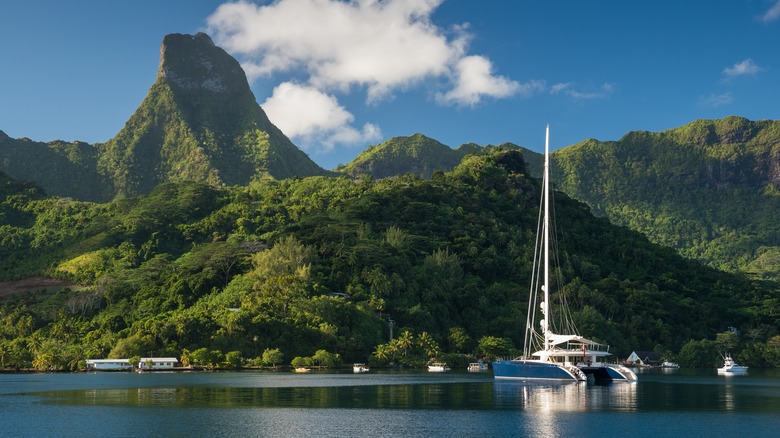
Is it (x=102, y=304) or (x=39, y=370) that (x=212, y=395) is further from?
(x=102, y=304)

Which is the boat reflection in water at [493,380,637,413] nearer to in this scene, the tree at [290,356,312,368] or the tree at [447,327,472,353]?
the tree at [290,356,312,368]

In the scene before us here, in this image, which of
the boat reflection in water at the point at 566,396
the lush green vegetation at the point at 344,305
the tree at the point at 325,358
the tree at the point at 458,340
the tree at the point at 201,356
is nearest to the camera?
the boat reflection in water at the point at 566,396

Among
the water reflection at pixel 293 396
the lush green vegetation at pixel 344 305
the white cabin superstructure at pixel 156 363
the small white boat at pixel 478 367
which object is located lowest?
the small white boat at pixel 478 367

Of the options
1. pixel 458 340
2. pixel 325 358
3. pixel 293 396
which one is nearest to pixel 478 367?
pixel 458 340

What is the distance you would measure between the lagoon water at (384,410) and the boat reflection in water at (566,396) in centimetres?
10

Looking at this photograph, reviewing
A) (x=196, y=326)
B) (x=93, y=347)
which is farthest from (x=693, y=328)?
(x=93, y=347)

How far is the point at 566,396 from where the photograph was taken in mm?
75875

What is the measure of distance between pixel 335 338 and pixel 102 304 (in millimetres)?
55745

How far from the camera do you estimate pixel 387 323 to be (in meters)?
148

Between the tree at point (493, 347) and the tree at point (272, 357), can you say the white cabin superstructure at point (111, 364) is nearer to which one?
the tree at point (272, 357)

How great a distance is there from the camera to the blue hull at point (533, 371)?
88.6 metres

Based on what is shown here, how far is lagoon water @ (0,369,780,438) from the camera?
52.3 m

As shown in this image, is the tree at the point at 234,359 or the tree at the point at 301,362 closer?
the tree at the point at 234,359

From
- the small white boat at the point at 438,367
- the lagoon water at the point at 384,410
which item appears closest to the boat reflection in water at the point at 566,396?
the lagoon water at the point at 384,410
